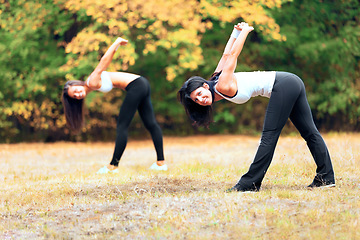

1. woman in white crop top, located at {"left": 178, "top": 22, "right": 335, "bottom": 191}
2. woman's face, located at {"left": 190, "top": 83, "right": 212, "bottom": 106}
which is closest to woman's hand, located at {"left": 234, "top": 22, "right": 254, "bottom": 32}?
woman in white crop top, located at {"left": 178, "top": 22, "right": 335, "bottom": 191}

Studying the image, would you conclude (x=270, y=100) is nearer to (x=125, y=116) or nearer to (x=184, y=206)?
(x=184, y=206)

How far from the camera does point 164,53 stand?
13.1 metres

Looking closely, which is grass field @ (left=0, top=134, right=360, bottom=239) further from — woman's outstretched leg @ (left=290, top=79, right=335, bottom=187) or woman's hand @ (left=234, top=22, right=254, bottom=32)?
woman's hand @ (left=234, top=22, right=254, bottom=32)

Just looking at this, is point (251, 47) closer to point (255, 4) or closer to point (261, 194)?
point (255, 4)

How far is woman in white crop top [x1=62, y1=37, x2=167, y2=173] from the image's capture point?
6523mm

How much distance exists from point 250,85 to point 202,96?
0.52 meters

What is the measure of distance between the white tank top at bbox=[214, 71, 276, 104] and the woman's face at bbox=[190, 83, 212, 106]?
0.36 ft

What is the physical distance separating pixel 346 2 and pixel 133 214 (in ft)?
38.4

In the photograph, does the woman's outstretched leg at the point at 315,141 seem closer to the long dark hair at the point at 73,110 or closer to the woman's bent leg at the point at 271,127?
the woman's bent leg at the point at 271,127

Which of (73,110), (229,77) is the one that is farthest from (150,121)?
(229,77)

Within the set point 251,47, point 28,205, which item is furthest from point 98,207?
point 251,47

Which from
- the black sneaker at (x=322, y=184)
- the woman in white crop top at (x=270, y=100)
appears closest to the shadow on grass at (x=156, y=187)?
the woman in white crop top at (x=270, y=100)

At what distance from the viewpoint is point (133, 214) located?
4082mm

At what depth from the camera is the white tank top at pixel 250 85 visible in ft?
14.8
